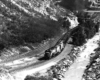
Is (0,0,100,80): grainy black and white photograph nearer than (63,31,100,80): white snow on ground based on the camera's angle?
No

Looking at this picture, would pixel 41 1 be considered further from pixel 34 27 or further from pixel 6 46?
pixel 6 46

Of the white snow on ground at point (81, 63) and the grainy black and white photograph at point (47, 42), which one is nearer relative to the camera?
the white snow on ground at point (81, 63)

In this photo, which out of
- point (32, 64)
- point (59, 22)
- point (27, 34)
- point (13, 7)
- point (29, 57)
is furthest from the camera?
point (59, 22)

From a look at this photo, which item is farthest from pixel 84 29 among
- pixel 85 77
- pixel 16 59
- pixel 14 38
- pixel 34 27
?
pixel 85 77

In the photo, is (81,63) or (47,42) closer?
(81,63)
